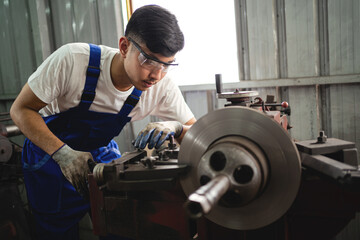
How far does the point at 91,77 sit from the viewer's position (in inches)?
60.5

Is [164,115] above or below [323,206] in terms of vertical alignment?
above

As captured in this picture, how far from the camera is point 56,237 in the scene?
69.6 inches

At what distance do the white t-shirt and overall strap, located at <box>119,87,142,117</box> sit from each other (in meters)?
0.04

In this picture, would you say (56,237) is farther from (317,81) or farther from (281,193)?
(317,81)

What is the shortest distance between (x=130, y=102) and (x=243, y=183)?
42.2 inches

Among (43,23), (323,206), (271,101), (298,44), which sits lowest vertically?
(323,206)

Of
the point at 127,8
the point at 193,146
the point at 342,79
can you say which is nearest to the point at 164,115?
the point at 193,146

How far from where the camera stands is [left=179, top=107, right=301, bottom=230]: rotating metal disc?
79 centimetres

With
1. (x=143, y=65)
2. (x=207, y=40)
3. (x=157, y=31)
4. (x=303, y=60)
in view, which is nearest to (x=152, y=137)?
(x=143, y=65)

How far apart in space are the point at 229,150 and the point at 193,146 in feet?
0.56

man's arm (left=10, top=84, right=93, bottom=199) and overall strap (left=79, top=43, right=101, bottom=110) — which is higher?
overall strap (left=79, top=43, right=101, bottom=110)

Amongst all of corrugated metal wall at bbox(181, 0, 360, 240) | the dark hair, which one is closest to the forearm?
the dark hair

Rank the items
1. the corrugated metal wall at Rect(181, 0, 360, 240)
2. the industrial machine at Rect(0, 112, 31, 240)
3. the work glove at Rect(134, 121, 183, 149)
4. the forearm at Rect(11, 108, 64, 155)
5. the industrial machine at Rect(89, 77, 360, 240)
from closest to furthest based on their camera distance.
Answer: the industrial machine at Rect(89, 77, 360, 240)
the work glove at Rect(134, 121, 183, 149)
the forearm at Rect(11, 108, 64, 155)
the corrugated metal wall at Rect(181, 0, 360, 240)
the industrial machine at Rect(0, 112, 31, 240)

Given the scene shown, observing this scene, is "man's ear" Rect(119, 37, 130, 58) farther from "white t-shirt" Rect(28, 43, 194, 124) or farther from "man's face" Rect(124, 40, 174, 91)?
"white t-shirt" Rect(28, 43, 194, 124)
